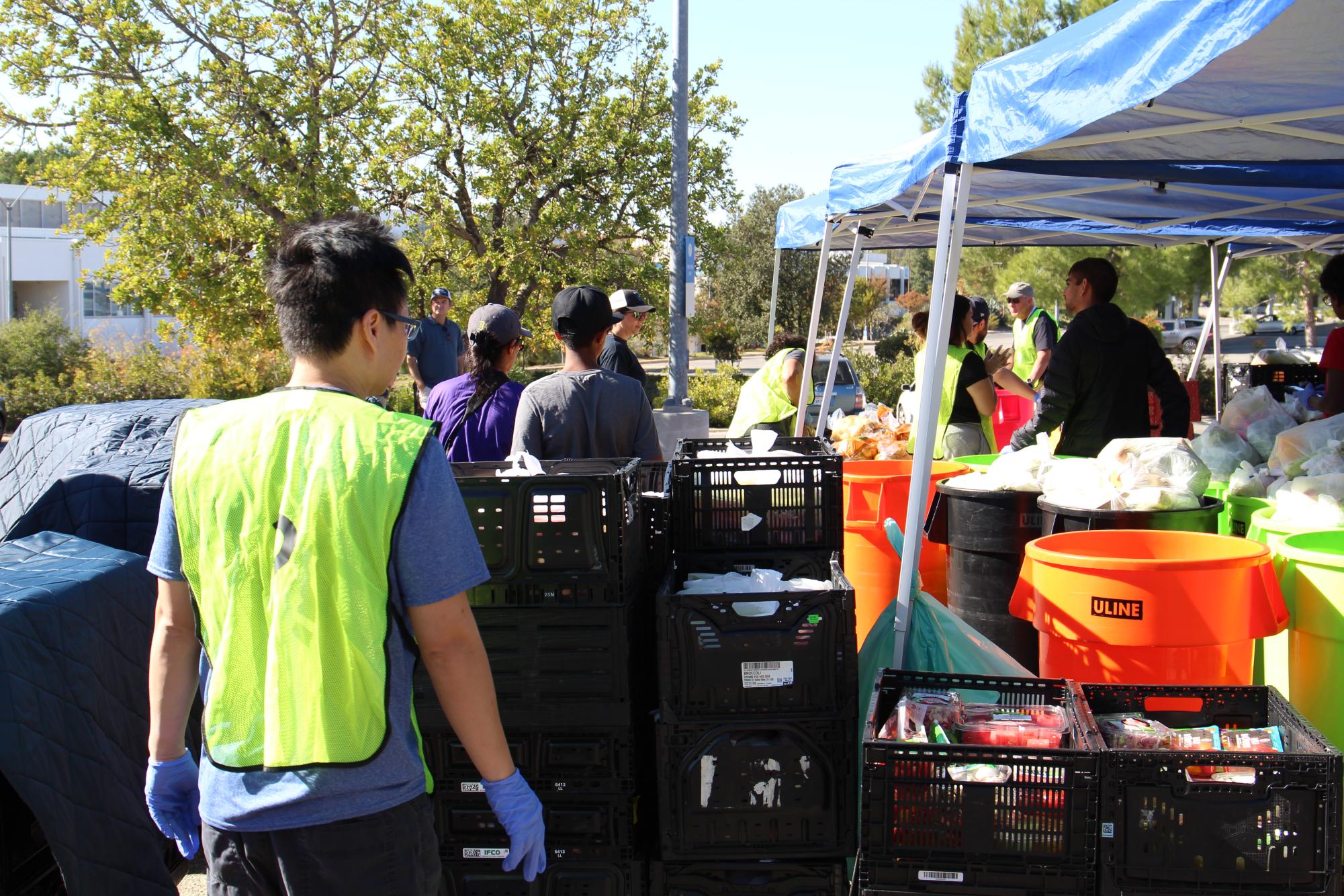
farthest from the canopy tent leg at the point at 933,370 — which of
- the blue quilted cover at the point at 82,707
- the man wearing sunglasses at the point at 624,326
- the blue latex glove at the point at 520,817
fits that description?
the man wearing sunglasses at the point at 624,326

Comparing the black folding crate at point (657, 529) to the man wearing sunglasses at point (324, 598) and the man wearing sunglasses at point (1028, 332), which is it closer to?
the man wearing sunglasses at point (324, 598)

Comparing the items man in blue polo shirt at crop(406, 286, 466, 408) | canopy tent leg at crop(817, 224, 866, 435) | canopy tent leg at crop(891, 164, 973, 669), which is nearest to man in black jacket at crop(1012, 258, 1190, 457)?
canopy tent leg at crop(891, 164, 973, 669)

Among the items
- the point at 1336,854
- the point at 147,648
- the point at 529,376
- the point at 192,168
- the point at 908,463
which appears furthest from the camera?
the point at 529,376

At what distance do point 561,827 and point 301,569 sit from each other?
1.48m

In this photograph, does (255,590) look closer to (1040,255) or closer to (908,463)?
(908,463)

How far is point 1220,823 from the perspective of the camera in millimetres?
2377

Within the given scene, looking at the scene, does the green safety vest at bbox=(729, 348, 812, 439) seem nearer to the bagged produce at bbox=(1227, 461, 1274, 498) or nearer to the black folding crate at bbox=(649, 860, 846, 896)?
the bagged produce at bbox=(1227, 461, 1274, 498)

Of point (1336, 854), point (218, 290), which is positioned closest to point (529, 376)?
point (218, 290)

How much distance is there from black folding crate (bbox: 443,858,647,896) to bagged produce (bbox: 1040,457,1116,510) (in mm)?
1995

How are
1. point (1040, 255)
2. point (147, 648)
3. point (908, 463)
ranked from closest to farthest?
point (147, 648), point (908, 463), point (1040, 255)

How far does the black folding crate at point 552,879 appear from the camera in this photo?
294 centimetres

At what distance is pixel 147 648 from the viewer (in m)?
3.35

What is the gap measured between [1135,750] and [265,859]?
1.86 metres

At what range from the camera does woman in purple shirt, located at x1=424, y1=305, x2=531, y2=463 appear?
14.0 feet
